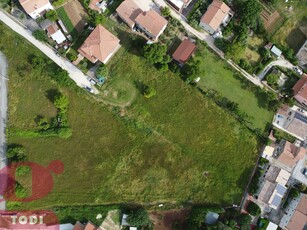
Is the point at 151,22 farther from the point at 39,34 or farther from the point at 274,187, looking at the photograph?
the point at 274,187

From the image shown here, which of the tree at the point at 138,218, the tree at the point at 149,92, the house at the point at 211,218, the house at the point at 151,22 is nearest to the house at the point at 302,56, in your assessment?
the house at the point at 151,22

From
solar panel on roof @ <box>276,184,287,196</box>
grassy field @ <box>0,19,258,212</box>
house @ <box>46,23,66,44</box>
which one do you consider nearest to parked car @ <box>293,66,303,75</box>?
grassy field @ <box>0,19,258,212</box>

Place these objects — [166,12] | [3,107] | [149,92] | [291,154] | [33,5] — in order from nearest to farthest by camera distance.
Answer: [3,107]
[33,5]
[149,92]
[291,154]
[166,12]

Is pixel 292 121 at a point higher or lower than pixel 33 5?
higher

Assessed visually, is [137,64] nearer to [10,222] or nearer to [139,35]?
[139,35]

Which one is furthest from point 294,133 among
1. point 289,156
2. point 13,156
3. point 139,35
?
point 13,156
